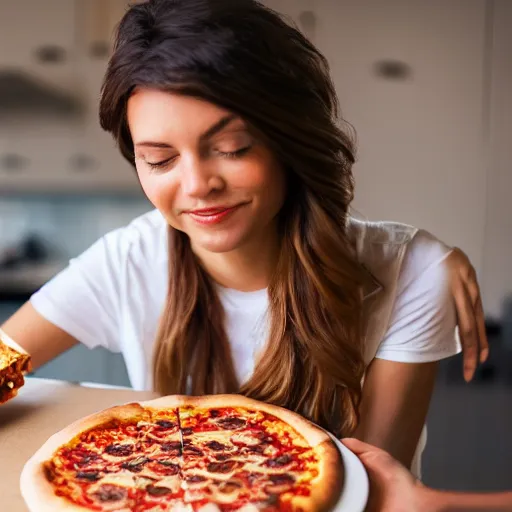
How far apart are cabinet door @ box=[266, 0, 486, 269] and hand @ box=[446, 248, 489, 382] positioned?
1.82 metres

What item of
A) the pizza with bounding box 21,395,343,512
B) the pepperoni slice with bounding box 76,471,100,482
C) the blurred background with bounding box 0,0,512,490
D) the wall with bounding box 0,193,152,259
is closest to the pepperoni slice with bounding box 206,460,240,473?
the pizza with bounding box 21,395,343,512

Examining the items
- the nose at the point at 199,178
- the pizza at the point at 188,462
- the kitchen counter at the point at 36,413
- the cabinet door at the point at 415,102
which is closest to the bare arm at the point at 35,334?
the kitchen counter at the point at 36,413

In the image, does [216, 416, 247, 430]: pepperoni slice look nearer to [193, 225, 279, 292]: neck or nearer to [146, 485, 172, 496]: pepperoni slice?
[146, 485, 172, 496]: pepperoni slice

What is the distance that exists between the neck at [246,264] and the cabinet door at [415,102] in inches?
73.2

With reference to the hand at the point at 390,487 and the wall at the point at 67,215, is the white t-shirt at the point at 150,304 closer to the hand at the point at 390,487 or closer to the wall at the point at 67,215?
the hand at the point at 390,487

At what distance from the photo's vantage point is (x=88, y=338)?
1.20 metres

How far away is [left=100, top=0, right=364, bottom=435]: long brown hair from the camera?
2.69ft

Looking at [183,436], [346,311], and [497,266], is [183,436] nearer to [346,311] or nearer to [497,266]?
[346,311]

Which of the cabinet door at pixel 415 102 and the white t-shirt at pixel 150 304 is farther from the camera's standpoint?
the cabinet door at pixel 415 102

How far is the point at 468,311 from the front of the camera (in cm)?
109

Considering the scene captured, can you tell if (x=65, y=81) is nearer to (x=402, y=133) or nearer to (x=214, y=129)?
(x=402, y=133)

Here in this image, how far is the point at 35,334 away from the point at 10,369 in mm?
280

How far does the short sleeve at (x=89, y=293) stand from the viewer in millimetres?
1147

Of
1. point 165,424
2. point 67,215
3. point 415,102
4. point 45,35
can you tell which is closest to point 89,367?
point 67,215
